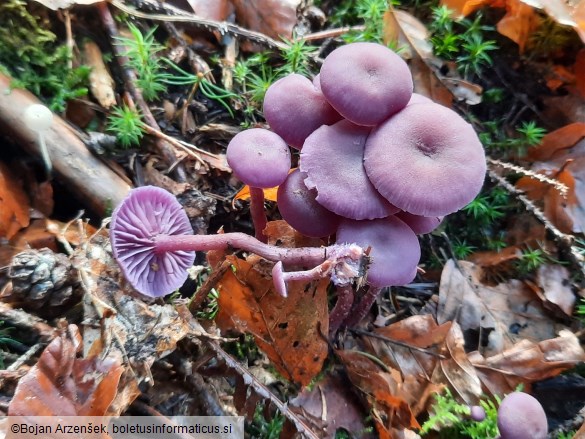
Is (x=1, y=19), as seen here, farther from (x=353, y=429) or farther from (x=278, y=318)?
(x=353, y=429)

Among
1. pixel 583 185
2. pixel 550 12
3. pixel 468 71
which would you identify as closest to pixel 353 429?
pixel 583 185

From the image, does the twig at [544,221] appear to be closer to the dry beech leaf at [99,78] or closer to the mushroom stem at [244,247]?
the mushroom stem at [244,247]

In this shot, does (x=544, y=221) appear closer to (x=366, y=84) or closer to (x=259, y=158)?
(x=366, y=84)

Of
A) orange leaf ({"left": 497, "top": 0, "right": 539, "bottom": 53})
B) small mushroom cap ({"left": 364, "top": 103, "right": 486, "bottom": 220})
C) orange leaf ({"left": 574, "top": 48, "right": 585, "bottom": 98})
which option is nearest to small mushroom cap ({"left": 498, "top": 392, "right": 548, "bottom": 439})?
small mushroom cap ({"left": 364, "top": 103, "right": 486, "bottom": 220})

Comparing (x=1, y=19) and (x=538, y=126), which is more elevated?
(x=1, y=19)

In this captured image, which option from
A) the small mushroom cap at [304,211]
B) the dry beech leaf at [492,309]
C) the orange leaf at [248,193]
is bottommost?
the dry beech leaf at [492,309]

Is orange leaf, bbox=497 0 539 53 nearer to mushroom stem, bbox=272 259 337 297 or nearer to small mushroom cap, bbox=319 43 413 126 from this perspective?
small mushroom cap, bbox=319 43 413 126

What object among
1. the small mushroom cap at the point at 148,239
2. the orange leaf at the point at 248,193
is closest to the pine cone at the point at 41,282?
the small mushroom cap at the point at 148,239
